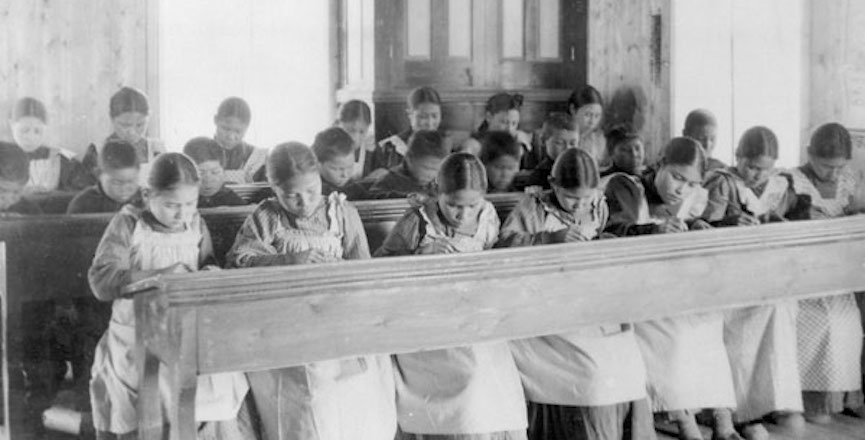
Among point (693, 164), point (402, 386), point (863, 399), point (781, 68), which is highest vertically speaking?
point (781, 68)

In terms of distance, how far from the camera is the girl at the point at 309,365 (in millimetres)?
3248

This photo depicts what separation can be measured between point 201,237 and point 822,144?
295 cm

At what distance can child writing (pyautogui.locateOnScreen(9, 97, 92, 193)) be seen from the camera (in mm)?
6371

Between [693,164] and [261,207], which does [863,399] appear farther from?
[261,207]

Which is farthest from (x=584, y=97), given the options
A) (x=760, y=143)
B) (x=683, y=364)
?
(x=683, y=364)

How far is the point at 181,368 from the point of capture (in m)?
2.75

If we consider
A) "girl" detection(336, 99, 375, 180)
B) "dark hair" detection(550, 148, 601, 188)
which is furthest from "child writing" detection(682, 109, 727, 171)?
"dark hair" detection(550, 148, 601, 188)

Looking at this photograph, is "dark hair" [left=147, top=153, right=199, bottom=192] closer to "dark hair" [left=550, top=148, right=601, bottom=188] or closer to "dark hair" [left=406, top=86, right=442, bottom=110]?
"dark hair" [left=550, top=148, right=601, bottom=188]

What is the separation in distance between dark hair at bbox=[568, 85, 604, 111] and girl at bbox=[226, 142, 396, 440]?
3.79 metres

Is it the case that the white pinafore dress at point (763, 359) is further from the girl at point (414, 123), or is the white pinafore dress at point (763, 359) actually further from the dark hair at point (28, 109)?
the dark hair at point (28, 109)

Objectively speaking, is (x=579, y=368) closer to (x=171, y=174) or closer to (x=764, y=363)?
(x=764, y=363)

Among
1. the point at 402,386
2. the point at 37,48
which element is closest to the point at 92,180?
the point at 37,48

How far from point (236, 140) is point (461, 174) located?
9.32ft

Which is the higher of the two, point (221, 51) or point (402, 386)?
point (221, 51)
